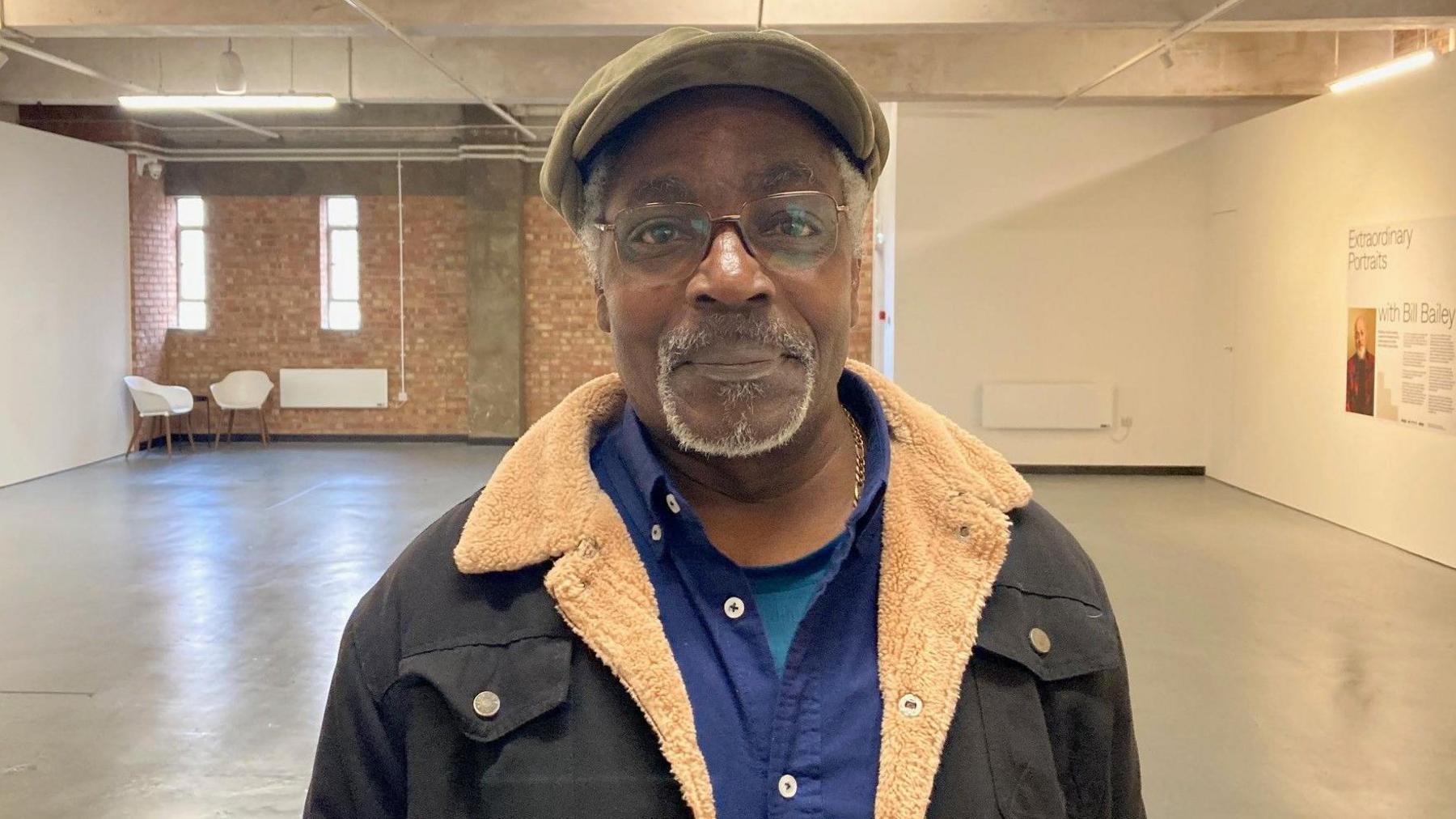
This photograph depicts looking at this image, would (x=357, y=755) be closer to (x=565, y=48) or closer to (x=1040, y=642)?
(x=1040, y=642)

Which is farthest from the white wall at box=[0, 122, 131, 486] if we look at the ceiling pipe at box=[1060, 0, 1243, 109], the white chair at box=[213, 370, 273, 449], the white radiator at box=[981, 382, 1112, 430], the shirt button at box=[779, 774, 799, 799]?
the shirt button at box=[779, 774, 799, 799]

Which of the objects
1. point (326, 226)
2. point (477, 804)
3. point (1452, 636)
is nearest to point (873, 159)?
point (477, 804)

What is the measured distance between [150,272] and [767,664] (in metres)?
12.7

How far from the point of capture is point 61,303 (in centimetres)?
1005

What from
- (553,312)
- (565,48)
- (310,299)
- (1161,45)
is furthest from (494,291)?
(1161,45)

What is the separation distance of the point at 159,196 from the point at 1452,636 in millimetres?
12607

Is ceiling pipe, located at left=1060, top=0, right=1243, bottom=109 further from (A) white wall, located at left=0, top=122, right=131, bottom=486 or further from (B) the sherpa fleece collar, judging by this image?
(A) white wall, located at left=0, top=122, right=131, bottom=486

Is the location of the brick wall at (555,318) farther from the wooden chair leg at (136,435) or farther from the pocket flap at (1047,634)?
the pocket flap at (1047,634)

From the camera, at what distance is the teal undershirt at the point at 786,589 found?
106cm

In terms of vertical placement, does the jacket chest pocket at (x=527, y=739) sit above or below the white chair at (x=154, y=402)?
above

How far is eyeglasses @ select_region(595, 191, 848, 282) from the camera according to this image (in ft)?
3.54

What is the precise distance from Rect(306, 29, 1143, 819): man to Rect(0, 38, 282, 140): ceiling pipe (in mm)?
8035

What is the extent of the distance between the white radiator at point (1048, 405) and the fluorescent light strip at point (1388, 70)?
10.6 ft

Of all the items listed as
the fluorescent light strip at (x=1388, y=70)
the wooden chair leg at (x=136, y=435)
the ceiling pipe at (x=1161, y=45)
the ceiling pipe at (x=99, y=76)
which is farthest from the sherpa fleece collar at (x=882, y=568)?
the wooden chair leg at (x=136, y=435)
